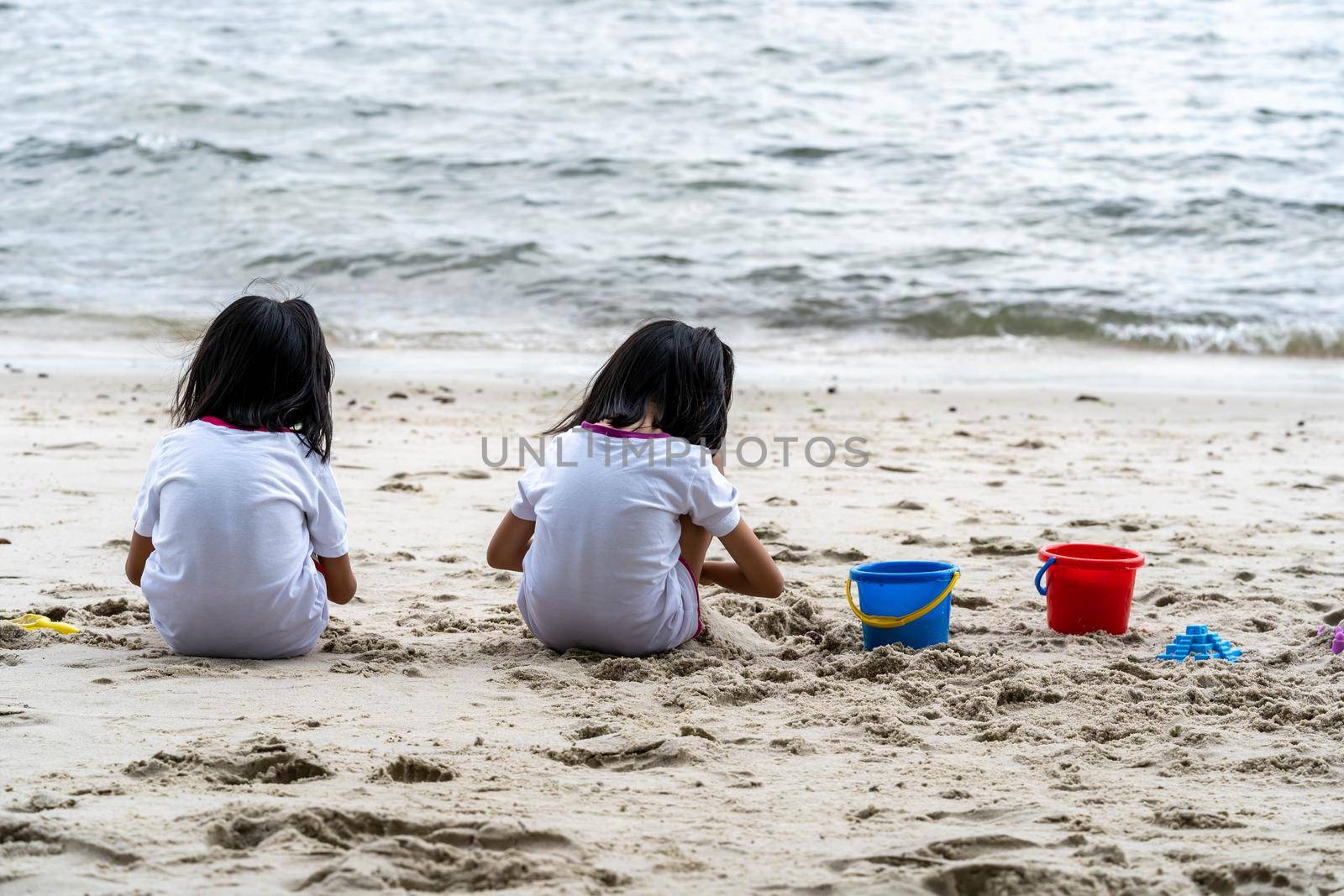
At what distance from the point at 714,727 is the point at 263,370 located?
1362mm

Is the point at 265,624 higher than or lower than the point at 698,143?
lower

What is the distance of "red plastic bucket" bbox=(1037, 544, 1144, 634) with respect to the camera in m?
3.25

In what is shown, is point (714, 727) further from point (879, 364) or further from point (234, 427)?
point (879, 364)

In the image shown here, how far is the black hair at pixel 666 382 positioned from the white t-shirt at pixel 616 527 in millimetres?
69

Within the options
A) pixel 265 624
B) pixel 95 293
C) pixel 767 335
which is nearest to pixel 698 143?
pixel 767 335

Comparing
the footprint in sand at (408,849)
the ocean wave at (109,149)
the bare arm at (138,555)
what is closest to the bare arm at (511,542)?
the bare arm at (138,555)

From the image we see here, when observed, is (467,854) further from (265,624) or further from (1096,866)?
(265,624)

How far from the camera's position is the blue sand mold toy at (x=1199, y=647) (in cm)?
302

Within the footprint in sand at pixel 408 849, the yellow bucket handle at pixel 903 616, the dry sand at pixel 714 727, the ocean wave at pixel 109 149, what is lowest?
the dry sand at pixel 714 727

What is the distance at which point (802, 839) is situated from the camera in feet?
6.28

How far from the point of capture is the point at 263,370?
2.88 metres

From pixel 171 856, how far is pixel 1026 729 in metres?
1.64

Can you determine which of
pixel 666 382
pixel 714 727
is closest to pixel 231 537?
pixel 666 382

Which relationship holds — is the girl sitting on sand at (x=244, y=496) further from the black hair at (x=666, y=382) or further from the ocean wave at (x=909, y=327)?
the ocean wave at (x=909, y=327)
